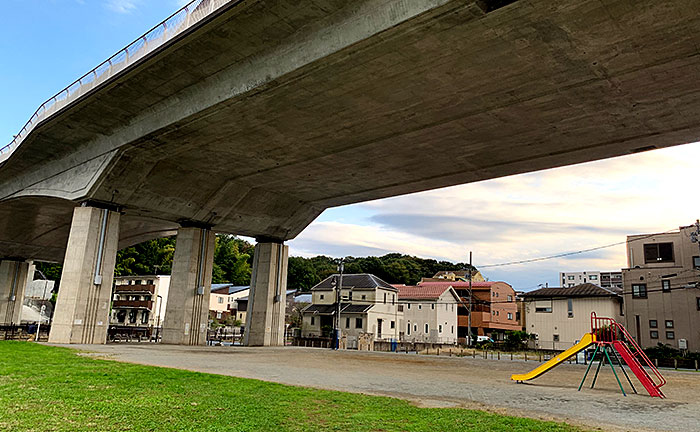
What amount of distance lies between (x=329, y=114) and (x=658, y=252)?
3550 centimetres

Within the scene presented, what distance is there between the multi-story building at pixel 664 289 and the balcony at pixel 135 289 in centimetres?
5838

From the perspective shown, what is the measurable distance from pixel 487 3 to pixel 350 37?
15.0 ft

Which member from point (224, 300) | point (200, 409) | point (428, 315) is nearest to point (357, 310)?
point (428, 315)

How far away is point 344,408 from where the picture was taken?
Answer: 372 inches

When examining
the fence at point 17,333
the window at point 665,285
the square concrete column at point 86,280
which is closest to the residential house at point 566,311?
the window at point 665,285

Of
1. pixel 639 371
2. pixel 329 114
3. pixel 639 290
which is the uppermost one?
pixel 329 114

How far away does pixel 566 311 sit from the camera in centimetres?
5138

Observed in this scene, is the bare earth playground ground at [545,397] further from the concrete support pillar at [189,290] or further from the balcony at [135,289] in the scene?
the balcony at [135,289]

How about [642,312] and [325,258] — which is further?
[325,258]

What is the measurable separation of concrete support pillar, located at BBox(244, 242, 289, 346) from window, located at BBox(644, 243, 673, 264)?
32.4 metres

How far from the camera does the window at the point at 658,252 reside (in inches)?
1697

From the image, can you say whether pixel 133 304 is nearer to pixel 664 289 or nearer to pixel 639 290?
pixel 639 290

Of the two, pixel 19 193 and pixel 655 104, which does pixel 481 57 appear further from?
pixel 19 193

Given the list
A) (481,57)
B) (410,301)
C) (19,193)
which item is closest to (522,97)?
(481,57)
